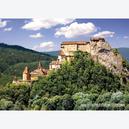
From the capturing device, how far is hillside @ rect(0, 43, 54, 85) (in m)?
9.60

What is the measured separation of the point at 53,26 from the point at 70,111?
1306mm

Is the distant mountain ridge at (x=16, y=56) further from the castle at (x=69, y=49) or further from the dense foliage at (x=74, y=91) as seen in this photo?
the dense foliage at (x=74, y=91)

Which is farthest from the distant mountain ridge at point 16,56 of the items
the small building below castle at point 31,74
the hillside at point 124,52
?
the hillside at point 124,52

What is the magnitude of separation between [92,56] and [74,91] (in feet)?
2.09

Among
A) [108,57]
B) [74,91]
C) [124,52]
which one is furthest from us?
[108,57]

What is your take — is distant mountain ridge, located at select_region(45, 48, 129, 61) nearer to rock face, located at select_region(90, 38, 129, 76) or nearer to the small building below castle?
rock face, located at select_region(90, 38, 129, 76)

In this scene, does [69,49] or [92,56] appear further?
[92,56]

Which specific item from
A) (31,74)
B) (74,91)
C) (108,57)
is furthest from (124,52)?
(31,74)

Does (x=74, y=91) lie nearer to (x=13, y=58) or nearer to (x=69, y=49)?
(x=69, y=49)

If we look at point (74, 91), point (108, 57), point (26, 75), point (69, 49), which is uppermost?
point (69, 49)

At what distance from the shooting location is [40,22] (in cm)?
941

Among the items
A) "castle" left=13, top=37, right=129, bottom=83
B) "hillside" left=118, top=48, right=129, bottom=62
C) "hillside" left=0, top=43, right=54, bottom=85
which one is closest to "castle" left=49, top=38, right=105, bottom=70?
"castle" left=13, top=37, right=129, bottom=83

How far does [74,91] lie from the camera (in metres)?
9.52
